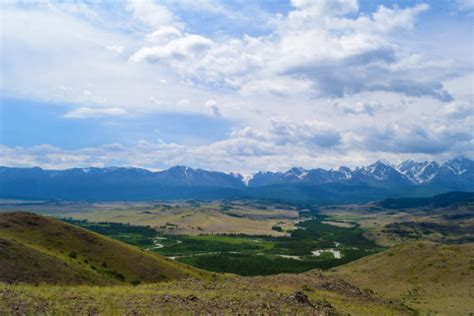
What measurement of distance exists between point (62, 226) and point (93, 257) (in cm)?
1123

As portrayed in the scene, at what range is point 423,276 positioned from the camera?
8712cm

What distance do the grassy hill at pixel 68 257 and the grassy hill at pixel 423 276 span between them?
1452 inches

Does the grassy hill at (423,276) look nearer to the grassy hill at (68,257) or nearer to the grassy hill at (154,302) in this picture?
the grassy hill at (154,302)

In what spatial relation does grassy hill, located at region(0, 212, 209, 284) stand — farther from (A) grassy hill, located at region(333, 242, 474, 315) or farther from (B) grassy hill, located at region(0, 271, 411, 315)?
(A) grassy hill, located at region(333, 242, 474, 315)

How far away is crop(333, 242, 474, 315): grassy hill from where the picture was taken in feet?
221

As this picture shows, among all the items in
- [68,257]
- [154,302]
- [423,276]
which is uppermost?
[154,302]

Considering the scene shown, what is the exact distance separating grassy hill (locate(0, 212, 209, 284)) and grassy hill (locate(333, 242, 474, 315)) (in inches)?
1452

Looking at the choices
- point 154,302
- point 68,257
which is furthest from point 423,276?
point 154,302

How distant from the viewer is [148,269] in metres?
68.6

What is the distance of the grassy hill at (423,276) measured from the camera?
2657 inches

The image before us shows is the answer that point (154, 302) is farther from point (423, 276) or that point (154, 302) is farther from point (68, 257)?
point (423, 276)

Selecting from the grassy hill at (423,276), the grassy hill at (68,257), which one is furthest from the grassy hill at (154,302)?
the grassy hill at (423,276)

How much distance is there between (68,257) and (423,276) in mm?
66767

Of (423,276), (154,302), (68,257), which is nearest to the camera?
(154,302)
